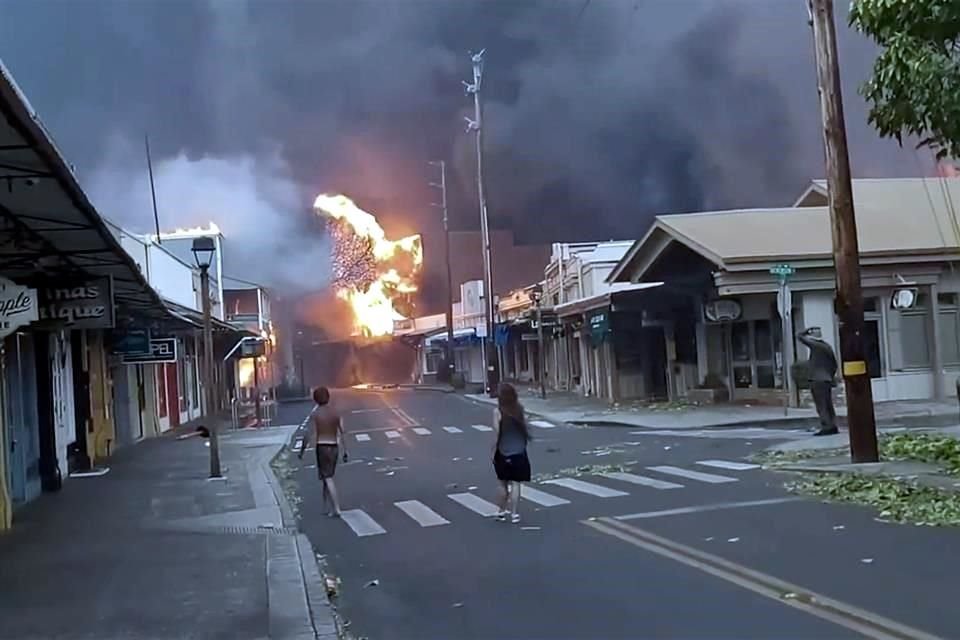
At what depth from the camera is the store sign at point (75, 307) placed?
51.8ft

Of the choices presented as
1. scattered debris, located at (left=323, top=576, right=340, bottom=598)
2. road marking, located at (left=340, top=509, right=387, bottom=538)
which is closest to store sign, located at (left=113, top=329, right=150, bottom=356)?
road marking, located at (left=340, top=509, right=387, bottom=538)

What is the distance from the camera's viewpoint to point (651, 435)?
24969mm

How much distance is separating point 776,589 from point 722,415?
20.4 metres

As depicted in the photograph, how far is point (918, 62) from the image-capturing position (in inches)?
478

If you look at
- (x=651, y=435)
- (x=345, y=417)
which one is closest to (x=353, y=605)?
(x=651, y=435)

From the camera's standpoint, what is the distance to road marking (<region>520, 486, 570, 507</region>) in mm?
14438

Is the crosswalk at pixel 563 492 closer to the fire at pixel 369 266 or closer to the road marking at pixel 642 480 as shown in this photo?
the road marking at pixel 642 480

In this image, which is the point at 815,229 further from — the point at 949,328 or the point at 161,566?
the point at 161,566

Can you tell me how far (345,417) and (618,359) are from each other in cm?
952

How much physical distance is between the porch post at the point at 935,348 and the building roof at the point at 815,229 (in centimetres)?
130

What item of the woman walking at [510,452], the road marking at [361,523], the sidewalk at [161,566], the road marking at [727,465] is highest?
the woman walking at [510,452]

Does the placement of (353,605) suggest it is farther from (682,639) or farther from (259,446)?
(259,446)

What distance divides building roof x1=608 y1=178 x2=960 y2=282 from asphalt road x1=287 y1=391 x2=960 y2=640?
39.5 ft

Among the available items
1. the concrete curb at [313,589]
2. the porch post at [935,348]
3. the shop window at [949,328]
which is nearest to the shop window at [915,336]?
the porch post at [935,348]
